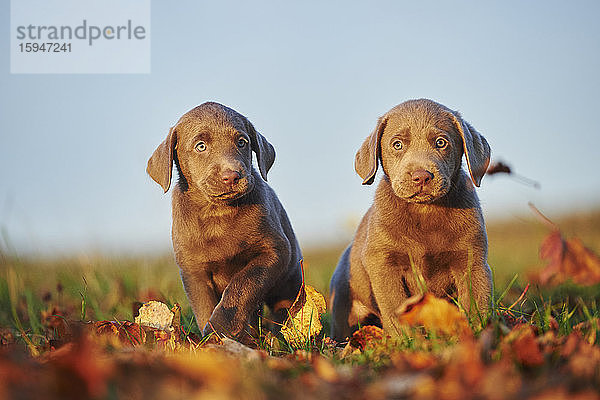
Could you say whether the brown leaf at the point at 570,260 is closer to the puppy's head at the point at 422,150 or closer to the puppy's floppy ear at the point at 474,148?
the puppy's head at the point at 422,150

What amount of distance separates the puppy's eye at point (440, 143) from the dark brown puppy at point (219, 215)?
4.40 ft

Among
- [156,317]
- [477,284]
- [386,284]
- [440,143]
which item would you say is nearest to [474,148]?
[440,143]

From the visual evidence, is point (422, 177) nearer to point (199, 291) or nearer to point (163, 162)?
point (199, 291)

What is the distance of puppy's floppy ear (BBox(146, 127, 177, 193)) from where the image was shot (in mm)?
4590

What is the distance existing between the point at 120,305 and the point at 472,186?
4123mm

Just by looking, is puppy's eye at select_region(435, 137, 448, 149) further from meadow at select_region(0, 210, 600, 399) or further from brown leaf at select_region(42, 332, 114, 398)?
brown leaf at select_region(42, 332, 114, 398)

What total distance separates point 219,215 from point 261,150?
2.12 ft

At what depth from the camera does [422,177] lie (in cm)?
402

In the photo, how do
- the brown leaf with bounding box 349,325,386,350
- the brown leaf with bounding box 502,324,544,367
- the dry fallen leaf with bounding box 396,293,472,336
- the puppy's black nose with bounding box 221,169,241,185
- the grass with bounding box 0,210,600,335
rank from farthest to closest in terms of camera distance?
the grass with bounding box 0,210,600,335, the puppy's black nose with bounding box 221,169,241,185, the brown leaf with bounding box 349,325,386,350, the dry fallen leaf with bounding box 396,293,472,336, the brown leaf with bounding box 502,324,544,367

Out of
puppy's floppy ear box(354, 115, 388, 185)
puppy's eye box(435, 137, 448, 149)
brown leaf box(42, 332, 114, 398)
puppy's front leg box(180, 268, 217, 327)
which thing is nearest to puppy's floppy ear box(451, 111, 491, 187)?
puppy's eye box(435, 137, 448, 149)

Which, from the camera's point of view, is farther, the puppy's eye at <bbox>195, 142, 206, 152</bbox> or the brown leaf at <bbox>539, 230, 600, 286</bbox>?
the puppy's eye at <bbox>195, 142, 206, 152</bbox>

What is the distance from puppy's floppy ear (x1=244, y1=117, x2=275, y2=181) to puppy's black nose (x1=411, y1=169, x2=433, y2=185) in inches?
49.4

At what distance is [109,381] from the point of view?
78.7 inches

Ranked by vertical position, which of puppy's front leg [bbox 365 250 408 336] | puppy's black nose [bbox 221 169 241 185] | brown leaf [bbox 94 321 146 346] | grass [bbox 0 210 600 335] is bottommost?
grass [bbox 0 210 600 335]
